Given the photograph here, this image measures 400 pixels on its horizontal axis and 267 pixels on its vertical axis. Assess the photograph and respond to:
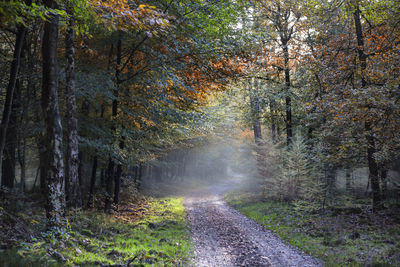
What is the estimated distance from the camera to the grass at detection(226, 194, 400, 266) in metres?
7.55

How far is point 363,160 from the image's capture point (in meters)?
13.4

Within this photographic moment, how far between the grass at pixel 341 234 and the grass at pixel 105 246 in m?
4.18

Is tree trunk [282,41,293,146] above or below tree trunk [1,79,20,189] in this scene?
above

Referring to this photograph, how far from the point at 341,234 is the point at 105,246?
8.57 m

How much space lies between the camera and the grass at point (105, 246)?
5203 mm

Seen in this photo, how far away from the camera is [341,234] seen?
32.4 feet

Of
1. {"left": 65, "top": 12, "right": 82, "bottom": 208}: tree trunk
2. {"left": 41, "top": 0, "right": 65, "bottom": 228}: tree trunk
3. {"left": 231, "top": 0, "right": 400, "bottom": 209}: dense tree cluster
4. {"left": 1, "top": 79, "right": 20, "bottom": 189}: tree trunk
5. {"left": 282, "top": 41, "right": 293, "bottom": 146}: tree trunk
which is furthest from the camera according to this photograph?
{"left": 282, "top": 41, "right": 293, "bottom": 146}: tree trunk

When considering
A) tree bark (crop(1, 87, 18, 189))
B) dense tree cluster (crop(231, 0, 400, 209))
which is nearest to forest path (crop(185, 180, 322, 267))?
dense tree cluster (crop(231, 0, 400, 209))

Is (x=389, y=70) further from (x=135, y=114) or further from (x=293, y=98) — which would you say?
(x=135, y=114)

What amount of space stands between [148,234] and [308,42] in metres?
16.4

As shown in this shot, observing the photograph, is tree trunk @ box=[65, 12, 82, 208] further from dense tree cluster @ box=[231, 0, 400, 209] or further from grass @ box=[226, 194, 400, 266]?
grass @ box=[226, 194, 400, 266]

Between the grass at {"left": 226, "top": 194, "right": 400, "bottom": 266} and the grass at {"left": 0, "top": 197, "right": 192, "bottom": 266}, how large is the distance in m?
4.18

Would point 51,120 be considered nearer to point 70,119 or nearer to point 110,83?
point 70,119

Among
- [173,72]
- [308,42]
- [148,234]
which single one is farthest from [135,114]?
→ [308,42]
